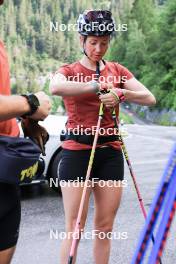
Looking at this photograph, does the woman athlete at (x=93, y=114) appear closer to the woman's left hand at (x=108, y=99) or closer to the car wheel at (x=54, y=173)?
the woman's left hand at (x=108, y=99)

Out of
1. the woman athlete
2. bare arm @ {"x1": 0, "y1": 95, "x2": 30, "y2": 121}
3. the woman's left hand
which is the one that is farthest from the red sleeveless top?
bare arm @ {"x1": 0, "y1": 95, "x2": 30, "y2": 121}

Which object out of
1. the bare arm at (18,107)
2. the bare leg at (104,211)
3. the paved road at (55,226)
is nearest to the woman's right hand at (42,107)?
the bare arm at (18,107)

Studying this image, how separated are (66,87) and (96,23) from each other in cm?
50

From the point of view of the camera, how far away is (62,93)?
3.30m

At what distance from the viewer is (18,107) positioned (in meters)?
2.32

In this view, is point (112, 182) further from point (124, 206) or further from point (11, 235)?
point (124, 206)

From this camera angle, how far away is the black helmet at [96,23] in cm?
335

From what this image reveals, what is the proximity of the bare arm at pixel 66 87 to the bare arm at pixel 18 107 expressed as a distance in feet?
2.52

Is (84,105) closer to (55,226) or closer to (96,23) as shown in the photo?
(96,23)

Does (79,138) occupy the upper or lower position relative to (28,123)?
lower

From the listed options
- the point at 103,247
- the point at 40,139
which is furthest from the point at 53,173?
the point at 40,139

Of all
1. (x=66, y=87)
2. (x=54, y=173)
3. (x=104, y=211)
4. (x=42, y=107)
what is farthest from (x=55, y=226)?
(x=42, y=107)

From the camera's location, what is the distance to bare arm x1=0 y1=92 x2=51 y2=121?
226cm

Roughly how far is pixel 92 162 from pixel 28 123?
0.84 metres
